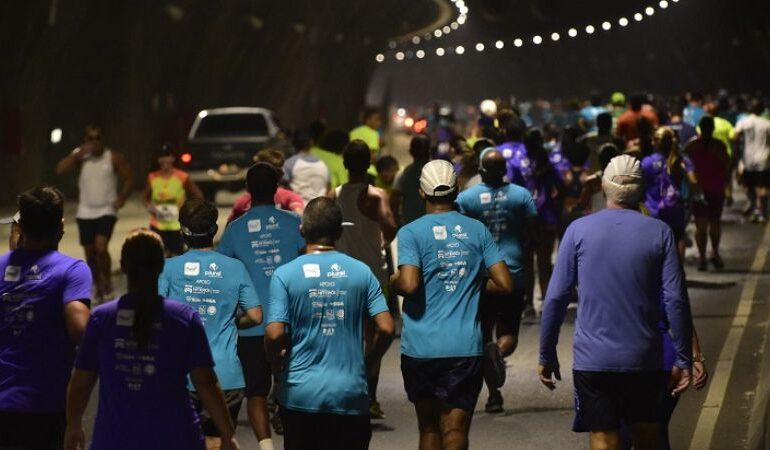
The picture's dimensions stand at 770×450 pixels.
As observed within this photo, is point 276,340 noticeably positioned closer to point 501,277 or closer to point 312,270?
point 312,270

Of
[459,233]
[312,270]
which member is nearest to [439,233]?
[459,233]

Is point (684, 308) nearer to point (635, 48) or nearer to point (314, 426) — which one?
point (314, 426)

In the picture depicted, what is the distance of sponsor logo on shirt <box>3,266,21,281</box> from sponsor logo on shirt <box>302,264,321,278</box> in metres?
1.21

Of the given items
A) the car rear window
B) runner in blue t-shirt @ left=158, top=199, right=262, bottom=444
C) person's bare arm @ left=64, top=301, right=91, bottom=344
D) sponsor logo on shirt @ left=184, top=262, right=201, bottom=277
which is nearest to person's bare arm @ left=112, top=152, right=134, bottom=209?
runner in blue t-shirt @ left=158, top=199, right=262, bottom=444

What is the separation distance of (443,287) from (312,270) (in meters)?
1.34

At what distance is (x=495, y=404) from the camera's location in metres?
11.6

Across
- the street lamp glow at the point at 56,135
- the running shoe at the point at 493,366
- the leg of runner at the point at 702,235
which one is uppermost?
the street lamp glow at the point at 56,135

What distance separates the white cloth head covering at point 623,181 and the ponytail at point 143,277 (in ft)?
8.06

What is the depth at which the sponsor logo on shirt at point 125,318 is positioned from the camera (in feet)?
20.5

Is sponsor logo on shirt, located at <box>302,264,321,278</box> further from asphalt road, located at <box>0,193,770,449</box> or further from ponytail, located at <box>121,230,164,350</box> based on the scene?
asphalt road, located at <box>0,193,770,449</box>

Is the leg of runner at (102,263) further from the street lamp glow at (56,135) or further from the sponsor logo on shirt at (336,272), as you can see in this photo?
the street lamp glow at (56,135)

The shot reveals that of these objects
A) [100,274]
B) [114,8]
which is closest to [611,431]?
[100,274]

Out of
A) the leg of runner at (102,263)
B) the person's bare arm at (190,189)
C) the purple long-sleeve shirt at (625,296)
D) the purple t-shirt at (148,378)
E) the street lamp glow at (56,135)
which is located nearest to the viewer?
the purple t-shirt at (148,378)

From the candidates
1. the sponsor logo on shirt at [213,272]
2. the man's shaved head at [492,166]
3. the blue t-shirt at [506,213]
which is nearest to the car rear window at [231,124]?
the man's shaved head at [492,166]
